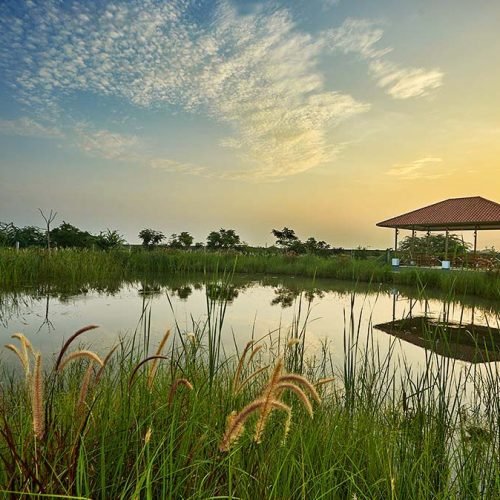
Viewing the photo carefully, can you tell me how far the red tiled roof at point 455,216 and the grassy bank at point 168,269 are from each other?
4.84 meters

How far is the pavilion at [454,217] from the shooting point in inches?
778

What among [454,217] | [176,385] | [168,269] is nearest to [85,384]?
[176,385]

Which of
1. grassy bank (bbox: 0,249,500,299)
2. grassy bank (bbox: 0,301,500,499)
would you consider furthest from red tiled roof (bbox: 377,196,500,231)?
grassy bank (bbox: 0,301,500,499)

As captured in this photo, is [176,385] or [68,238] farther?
[68,238]

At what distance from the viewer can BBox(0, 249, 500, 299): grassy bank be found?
11.7 metres

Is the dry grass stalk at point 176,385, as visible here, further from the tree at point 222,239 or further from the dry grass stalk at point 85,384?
the tree at point 222,239

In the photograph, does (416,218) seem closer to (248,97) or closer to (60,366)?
(248,97)

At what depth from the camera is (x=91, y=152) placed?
15.1 m

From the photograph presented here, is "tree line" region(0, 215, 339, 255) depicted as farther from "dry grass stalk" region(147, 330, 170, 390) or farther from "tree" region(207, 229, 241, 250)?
"dry grass stalk" region(147, 330, 170, 390)

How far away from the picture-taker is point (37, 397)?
2.41ft

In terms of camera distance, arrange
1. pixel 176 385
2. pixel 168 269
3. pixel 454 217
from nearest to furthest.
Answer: pixel 176 385 → pixel 168 269 → pixel 454 217

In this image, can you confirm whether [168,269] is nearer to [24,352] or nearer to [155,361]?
[155,361]

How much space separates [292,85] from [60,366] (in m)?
12.7

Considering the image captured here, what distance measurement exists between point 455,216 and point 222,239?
19.5 metres
